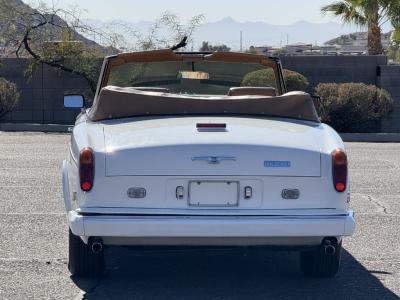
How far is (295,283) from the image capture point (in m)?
7.44

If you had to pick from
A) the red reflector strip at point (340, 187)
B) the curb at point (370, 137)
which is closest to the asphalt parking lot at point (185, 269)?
the red reflector strip at point (340, 187)

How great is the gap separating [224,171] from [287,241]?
0.64 metres

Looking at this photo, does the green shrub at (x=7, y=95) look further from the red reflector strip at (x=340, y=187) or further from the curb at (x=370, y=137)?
the red reflector strip at (x=340, y=187)

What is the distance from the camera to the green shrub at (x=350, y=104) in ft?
72.8

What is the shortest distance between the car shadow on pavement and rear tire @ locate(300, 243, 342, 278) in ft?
0.21

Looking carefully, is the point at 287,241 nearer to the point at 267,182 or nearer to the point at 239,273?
the point at 267,182

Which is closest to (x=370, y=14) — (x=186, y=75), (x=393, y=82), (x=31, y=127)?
(x=393, y=82)

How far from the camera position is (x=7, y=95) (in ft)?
75.4

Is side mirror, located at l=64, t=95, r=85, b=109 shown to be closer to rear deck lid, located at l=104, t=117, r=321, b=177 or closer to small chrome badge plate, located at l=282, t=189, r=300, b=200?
rear deck lid, located at l=104, t=117, r=321, b=177

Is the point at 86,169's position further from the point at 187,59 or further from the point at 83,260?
the point at 187,59

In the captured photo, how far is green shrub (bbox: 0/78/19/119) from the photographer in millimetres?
22891

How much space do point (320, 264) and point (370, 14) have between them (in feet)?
73.9

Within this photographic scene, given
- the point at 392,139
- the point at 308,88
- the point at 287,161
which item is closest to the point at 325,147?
the point at 287,161

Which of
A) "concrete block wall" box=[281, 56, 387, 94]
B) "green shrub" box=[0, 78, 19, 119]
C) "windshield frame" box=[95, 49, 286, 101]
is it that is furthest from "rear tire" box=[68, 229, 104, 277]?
"concrete block wall" box=[281, 56, 387, 94]
